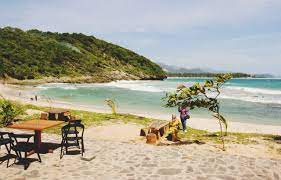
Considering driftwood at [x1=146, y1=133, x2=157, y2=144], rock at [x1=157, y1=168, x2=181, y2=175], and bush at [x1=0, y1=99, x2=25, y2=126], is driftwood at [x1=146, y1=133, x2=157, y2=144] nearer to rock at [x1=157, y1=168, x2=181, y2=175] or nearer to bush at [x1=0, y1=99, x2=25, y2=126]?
rock at [x1=157, y1=168, x2=181, y2=175]

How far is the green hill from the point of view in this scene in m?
94.0

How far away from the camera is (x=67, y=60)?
11412 cm

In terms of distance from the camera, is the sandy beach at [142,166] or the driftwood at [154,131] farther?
the driftwood at [154,131]

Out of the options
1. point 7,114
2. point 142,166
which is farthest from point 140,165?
point 7,114

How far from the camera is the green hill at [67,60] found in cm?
9403

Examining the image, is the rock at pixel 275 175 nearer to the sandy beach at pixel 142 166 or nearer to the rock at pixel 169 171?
the sandy beach at pixel 142 166

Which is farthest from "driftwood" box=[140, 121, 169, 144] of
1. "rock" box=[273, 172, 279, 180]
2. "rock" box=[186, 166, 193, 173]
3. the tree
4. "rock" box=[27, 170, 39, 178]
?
"rock" box=[27, 170, 39, 178]

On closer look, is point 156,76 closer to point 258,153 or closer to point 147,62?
point 147,62

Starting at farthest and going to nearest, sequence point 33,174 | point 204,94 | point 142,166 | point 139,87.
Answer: point 139,87
point 204,94
point 142,166
point 33,174

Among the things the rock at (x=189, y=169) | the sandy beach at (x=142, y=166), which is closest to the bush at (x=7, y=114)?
the sandy beach at (x=142, y=166)

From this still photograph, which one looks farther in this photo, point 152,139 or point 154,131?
point 154,131

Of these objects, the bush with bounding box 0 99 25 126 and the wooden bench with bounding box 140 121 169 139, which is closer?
the wooden bench with bounding box 140 121 169 139

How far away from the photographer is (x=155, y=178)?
356 inches

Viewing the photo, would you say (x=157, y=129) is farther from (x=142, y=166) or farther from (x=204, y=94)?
(x=142, y=166)
